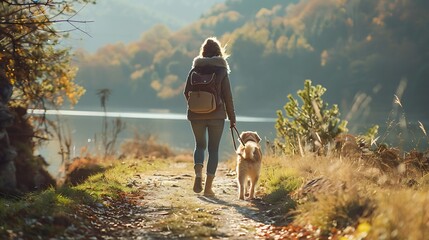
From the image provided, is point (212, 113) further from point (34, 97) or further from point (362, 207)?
point (34, 97)

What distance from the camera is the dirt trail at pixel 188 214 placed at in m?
5.41

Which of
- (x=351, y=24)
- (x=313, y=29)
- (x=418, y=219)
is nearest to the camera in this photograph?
(x=418, y=219)

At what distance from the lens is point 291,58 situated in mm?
97750

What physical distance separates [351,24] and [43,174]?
8215 cm

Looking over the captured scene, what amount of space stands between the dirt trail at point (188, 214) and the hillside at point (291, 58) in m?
47.8

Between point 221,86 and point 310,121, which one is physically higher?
point 221,86

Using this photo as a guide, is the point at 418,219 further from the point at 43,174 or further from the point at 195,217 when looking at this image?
the point at 43,174

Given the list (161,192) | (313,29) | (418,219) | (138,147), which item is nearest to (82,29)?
(161,192)

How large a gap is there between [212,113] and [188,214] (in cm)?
201

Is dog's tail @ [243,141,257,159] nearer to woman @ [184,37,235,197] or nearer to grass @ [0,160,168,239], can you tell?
woman @ [184,37,235,197]

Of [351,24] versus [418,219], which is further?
[351,24]

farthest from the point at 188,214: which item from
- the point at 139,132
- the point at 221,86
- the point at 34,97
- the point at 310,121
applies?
the point at 139,132

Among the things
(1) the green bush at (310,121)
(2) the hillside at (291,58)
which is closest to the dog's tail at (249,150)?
(1) the green bush at (310,121)

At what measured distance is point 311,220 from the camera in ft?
17.7
